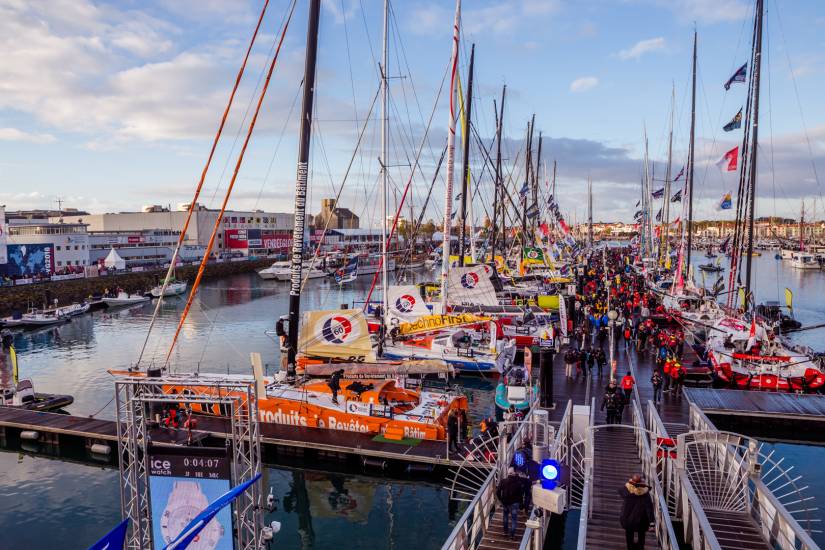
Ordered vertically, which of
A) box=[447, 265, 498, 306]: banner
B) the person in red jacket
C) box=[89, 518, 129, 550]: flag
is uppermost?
box=[447, 265, 498, 306]: banner

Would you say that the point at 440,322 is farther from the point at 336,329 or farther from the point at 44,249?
the point at 44,249

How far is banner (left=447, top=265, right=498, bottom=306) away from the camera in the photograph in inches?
1378

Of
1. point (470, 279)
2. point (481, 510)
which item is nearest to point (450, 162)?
point (470, 279)

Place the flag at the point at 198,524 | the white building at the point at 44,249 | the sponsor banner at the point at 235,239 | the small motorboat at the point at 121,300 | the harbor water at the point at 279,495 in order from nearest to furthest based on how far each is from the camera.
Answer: the flag at the point at 198,524 < the harbor water at the point at 279,495 < the small motorboat at the point at 121,300 < the white building at the point at 44,249 < the sponsor banner at the point at 235,239

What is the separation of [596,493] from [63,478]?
16.7 metres

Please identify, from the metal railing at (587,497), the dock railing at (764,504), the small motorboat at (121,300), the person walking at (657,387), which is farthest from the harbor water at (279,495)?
the small motorboat at (121,300)

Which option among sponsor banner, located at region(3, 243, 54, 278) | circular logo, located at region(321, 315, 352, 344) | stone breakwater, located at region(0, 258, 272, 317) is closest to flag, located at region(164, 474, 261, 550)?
circular logo, located at region(321, 315, 352, 344)

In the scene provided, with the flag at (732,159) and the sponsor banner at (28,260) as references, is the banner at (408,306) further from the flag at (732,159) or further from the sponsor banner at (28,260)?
the sponsor banner at (28,260)

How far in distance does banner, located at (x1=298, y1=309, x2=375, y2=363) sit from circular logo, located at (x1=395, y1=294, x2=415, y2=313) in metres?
9.62

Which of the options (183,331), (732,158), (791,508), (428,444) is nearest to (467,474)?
(428,444)

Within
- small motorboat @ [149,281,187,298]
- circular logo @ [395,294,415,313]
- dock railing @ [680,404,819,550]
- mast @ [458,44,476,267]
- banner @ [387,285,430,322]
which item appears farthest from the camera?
→ small motorboat @ [149,281,187,298]

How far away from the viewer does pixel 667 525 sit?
10.4 meters

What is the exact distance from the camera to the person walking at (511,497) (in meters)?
11.4

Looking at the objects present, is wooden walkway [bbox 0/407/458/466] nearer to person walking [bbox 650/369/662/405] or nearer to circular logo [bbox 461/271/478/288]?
person walking [bbox 650/369/662/405]
